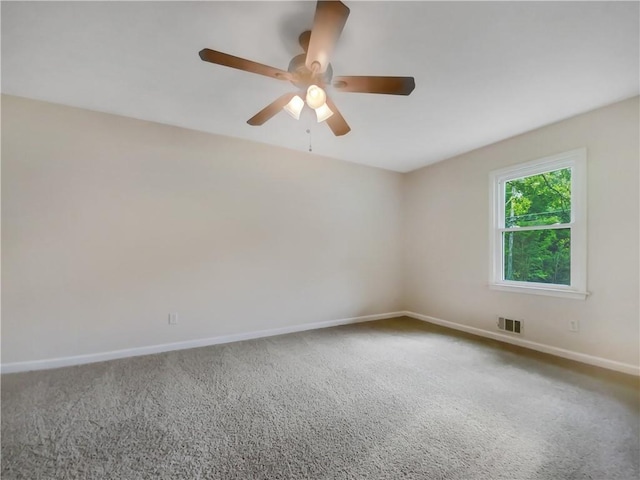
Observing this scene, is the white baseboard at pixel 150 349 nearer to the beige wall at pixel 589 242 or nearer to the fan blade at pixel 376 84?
the beige wall at pixel 589 242

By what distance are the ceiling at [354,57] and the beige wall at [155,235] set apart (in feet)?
1.32

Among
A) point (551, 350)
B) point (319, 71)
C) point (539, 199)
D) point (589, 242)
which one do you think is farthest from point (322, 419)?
point (539, 199)

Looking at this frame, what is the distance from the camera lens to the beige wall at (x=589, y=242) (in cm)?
243

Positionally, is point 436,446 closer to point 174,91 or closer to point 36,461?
point 36,461

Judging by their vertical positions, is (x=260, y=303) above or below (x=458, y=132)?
below

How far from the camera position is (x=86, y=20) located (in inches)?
64.9

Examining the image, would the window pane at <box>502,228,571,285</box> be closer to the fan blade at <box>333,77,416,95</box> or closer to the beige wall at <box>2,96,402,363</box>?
the beige wall at <box>2,96,402,363</box>

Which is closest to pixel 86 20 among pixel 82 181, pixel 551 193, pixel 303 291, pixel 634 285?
pixel 82 181

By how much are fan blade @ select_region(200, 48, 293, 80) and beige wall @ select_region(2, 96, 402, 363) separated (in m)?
1.83

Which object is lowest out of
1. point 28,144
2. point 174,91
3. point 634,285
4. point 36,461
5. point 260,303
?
point 36,461

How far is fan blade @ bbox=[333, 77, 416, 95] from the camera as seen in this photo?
5.26 feet

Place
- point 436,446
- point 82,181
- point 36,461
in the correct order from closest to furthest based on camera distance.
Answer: point 36,461
point 436,446
point 82,181

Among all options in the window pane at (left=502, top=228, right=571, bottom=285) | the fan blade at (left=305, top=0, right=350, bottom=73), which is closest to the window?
the window pane at (left=502, top=228, right=571, bottom=285)

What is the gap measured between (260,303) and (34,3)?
9.69 ft
